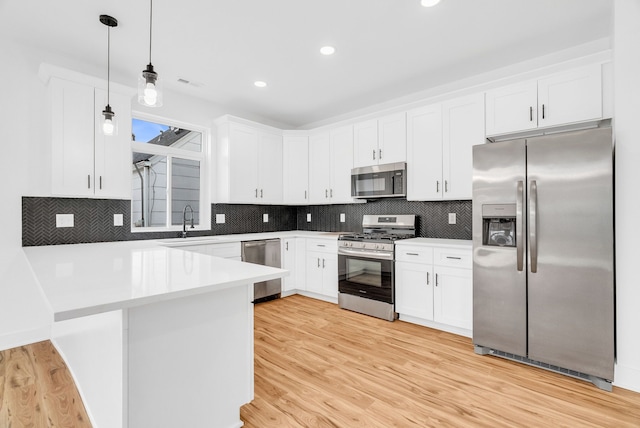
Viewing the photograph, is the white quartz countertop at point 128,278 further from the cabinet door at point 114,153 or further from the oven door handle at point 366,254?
the oven door handle at point 366,254

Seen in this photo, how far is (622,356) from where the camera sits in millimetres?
2145

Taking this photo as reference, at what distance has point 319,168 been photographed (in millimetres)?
4652

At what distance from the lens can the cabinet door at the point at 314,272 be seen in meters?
4.27

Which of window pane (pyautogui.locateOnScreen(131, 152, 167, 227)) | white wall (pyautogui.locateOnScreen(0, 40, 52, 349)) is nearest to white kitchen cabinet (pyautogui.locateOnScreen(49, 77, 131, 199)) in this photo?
white wall (pyautogui.locateOnScreen(0, 40, 52, 349))

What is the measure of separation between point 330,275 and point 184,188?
224 centimetres

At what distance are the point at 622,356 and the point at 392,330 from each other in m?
1.71

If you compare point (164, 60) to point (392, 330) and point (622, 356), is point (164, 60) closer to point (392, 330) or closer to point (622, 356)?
point (392, 330)

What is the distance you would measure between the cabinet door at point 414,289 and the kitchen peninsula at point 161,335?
2135 millimetres

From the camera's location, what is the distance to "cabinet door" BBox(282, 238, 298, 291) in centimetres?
442

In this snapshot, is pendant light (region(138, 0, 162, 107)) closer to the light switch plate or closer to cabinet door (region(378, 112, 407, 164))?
the light switch plate

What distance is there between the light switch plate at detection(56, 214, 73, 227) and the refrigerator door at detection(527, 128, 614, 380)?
413 centimetres

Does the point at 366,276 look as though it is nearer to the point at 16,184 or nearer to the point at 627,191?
the point at 627,191

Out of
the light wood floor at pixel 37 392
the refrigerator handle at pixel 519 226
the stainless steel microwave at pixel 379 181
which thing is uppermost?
the stainless steel microwave at pixel 379 181

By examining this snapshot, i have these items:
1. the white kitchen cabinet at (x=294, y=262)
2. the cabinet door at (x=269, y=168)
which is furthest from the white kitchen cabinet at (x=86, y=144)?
the white kitchen cabinet at (x=294, y=262)
